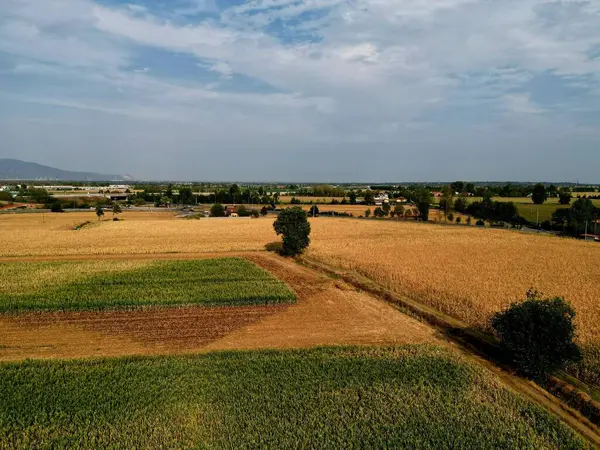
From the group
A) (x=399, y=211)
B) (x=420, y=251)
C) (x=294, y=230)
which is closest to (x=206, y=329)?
(x=294, y=230)

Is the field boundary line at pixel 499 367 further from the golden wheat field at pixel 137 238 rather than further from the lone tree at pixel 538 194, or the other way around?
the lone tree at pixel 538 194

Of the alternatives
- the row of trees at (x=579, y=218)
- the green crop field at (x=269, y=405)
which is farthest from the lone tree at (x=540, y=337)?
the row of trees at (x=579, y=218)

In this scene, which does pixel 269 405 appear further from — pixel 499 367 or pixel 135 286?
pixel 135 286

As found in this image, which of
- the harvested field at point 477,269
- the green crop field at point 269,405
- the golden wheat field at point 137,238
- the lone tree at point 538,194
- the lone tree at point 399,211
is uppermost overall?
the lone tree at point 538,194

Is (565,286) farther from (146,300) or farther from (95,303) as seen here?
(95,303)

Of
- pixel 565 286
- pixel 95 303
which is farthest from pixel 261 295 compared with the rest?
pixel 565 286

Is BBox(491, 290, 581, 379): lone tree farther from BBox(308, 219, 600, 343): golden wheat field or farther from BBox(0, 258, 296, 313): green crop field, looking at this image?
BBox(0, 258, 296, 313): green crop field
